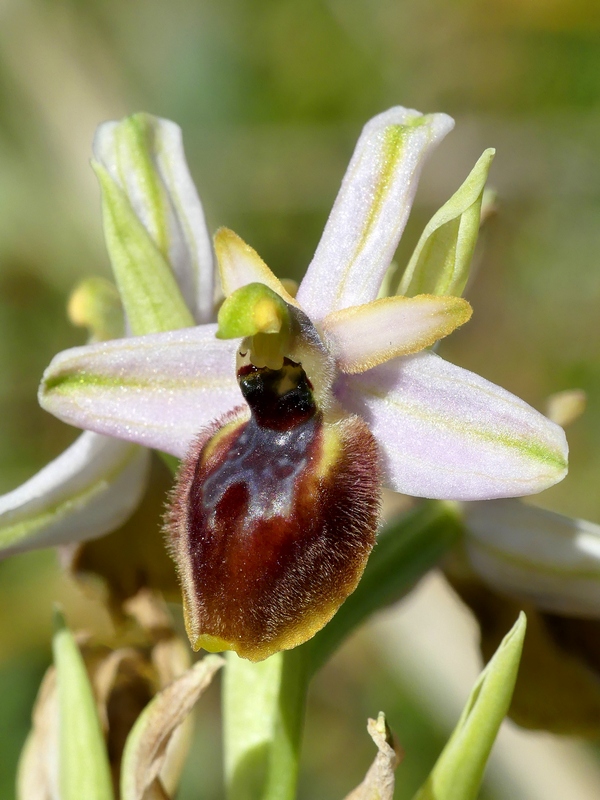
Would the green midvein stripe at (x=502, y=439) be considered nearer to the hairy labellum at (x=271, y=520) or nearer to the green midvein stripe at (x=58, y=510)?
the hairy labellum at (x=271, y=520)

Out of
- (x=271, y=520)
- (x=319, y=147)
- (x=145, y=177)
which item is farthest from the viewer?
(x=319, y=147)

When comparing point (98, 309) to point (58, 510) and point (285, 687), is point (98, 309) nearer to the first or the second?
point (58, 510)

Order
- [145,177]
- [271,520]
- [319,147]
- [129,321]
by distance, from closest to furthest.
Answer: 1. [271,520]
2. [129,321]
3. [145,177]
4. [319,147]

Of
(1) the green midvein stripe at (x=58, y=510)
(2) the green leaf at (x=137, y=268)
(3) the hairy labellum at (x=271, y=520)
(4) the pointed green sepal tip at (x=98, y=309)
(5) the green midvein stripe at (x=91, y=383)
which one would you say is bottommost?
(1) the green midvein stripe at (x=58, y=510)

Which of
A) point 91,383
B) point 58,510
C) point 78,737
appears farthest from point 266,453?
point 78,737

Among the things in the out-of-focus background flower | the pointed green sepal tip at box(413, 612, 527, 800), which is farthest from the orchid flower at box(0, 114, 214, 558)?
the out-of-focus background flower

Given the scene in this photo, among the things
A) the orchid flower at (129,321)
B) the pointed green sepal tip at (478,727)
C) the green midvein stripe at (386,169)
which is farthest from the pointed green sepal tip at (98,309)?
the pointed green sepal tip at (478,727)
